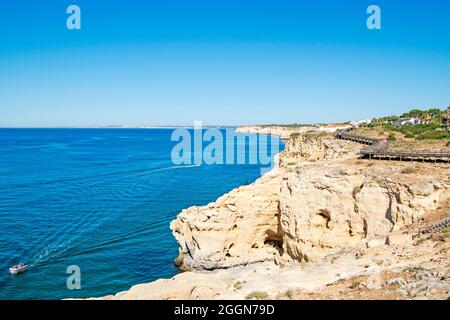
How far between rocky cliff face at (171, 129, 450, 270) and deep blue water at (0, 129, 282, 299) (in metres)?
5.25

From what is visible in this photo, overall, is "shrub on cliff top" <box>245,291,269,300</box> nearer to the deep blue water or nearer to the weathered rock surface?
the weathered rock surface

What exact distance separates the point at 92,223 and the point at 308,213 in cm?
2605

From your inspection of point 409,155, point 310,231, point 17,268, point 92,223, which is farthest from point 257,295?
point 92,223

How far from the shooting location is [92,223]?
144ft

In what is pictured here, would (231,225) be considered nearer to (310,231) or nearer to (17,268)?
(310,231)

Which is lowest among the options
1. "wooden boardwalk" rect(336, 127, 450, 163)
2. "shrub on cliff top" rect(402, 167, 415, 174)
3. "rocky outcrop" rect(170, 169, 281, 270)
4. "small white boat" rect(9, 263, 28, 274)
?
"small white boat" rect(9, 263, 28, 274)

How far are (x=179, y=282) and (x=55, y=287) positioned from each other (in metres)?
16.5

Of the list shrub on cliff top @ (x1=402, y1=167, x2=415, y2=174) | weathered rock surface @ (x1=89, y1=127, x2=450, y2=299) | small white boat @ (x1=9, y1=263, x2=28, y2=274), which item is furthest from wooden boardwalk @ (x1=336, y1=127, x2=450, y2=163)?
small white boat @ (x1=9, y1=263, x2=28, y2=274)

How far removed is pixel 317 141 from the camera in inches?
2040

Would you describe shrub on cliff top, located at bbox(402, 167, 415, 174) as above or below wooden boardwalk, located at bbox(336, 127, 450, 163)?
below

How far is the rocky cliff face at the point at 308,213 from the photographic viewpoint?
953 inches

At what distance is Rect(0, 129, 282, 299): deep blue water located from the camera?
101 feet
